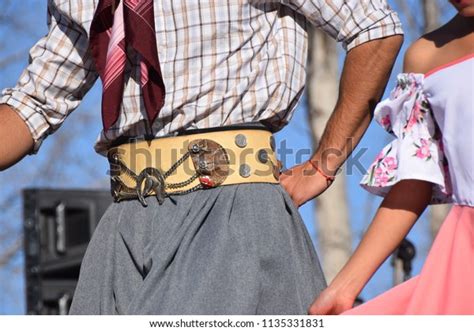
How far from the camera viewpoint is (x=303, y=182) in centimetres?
383

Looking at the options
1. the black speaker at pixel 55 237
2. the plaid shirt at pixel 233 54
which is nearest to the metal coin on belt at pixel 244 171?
the plaid shirt at pixel 233 54

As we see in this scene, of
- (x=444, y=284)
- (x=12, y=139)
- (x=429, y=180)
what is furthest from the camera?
(x=12, y=139)

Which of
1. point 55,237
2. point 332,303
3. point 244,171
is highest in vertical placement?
point 244,171

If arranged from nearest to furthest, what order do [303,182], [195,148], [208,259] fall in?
[208,259] → [195,148] → [303,182]

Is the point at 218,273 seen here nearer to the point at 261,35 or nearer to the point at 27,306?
the point at 261,35

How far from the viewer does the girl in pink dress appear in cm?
312

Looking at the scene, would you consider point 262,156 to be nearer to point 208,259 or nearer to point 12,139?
point 208,259

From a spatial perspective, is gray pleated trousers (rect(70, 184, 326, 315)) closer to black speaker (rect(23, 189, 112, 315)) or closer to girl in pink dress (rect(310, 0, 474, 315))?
girl in pink dress (rect(310, 0, 474, 315))

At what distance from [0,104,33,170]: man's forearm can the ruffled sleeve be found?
1.07 meters

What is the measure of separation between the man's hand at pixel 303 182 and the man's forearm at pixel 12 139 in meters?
0.71

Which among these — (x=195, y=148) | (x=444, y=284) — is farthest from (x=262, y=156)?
(x=444, y=284)

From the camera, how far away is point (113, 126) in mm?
3701

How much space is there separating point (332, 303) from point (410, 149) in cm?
37
